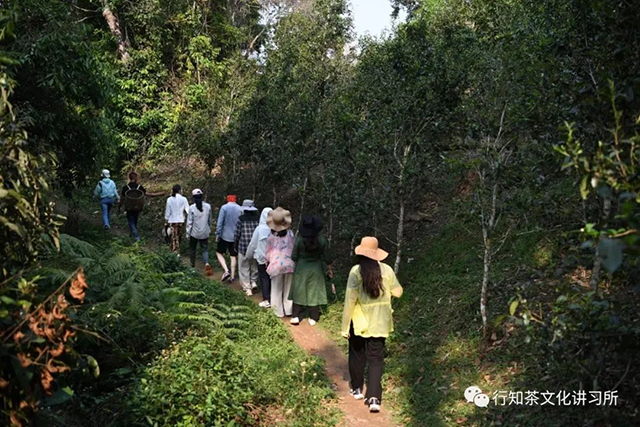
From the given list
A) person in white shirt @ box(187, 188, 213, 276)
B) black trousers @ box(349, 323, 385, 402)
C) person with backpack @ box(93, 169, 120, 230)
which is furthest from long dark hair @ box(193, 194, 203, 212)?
black trousers @ box(349, 323, 385, 402)

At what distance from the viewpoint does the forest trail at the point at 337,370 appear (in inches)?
274

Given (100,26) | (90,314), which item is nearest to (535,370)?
(90,314)

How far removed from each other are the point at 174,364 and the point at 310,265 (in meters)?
3.77

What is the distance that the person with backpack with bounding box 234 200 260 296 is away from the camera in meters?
11.6

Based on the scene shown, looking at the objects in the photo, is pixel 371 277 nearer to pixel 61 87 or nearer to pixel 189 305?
pixel 189 305

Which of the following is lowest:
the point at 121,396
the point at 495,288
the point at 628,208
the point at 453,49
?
the point at 121,396

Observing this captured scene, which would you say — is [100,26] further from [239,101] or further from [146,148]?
[239,101]

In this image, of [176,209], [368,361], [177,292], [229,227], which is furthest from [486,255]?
[176,209]

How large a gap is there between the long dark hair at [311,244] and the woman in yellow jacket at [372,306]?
259 centimetres

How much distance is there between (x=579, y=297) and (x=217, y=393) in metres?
3.54

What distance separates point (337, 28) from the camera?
79.8 feet

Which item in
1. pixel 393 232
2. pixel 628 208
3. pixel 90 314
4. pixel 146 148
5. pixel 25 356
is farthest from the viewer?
pixel 146 148

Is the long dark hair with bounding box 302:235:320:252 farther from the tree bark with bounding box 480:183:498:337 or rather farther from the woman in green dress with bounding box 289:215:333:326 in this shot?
the tree bark with bounding box 480:183:498:337

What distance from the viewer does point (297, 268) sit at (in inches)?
386
